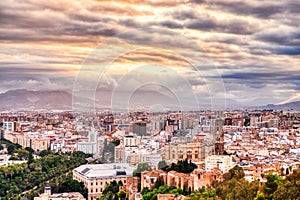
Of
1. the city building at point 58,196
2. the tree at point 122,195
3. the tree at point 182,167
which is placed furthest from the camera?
the tree at point 182,167

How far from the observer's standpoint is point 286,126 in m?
23.6

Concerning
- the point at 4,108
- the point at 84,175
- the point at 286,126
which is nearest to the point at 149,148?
the point at 84,175

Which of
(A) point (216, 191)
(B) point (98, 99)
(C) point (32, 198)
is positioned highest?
(B) point (98, 99)

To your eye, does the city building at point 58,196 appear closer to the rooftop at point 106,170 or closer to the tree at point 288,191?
the rooftop at point 106,170

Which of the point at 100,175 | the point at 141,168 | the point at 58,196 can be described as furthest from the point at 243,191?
the point at 100,175

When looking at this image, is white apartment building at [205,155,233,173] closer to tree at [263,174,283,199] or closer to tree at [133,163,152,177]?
tree at [133,163,152,177]

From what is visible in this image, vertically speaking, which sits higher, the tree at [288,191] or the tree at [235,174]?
the tree at [288,191]

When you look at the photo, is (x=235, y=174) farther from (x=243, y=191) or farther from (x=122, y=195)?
(x=122, y=195)

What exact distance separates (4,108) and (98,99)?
30.6 metres

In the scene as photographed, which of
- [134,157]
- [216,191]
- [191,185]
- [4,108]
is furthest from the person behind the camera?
[4,108]

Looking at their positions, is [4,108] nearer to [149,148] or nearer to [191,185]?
[149,148]

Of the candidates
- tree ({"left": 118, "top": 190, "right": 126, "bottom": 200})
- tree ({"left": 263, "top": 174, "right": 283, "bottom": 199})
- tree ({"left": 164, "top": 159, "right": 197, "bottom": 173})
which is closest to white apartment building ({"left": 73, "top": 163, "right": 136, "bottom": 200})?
tree ({"left": 164, "top": 159, "right": 197, "bottom": 173})

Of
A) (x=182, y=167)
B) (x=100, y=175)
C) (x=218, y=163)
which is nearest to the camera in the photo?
(x=182, y=167)

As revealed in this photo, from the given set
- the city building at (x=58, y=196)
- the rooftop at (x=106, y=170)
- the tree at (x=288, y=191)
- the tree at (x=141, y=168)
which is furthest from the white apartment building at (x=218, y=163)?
the tree at (x=288, y=191)
